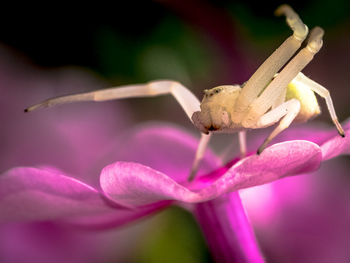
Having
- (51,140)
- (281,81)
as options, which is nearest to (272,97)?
(281,81)

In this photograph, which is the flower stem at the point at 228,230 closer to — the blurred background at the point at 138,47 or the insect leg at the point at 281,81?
the insect leg at the point at 281,81

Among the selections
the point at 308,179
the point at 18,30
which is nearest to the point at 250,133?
the point at 308,179

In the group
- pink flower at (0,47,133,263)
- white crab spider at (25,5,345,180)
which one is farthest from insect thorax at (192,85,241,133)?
pink flower at (0,47,133,263)

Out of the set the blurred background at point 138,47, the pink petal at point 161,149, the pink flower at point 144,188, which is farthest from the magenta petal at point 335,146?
the blurred background at point 138,47

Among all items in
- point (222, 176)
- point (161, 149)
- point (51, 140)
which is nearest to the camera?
point (222, 176)

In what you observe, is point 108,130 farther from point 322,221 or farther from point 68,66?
point 322,221

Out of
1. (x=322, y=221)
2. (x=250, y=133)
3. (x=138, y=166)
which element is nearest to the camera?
(x=138, y=166)

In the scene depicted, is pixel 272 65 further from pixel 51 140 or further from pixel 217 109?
pixel 51 140
